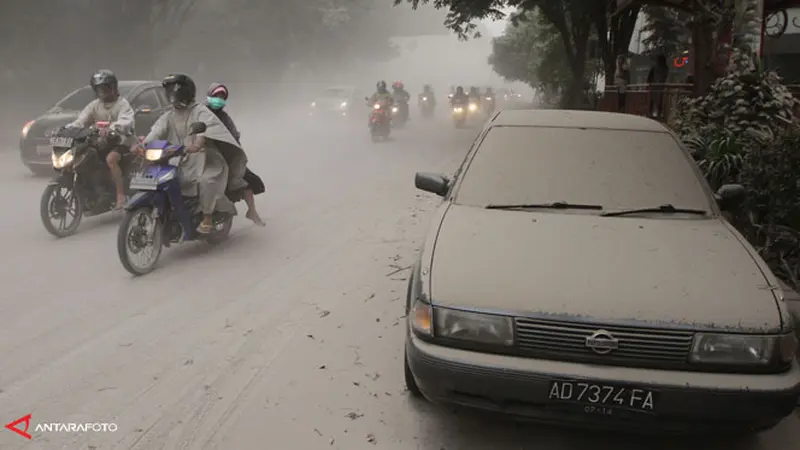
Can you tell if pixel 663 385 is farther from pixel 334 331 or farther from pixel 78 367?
pixel 78 367

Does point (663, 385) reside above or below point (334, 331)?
above

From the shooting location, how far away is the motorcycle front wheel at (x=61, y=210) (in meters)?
7.26

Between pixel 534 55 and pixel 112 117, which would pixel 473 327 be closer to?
pixel 112 117

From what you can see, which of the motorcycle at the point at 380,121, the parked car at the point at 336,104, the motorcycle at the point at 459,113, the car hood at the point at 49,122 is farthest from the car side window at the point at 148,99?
the parked car at the point at 336,104

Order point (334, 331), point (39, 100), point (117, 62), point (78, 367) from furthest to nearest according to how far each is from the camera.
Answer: point (117, 62), point (39, 100), point (334, 331), point (78, 367)

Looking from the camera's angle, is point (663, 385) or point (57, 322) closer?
point (663, 385)

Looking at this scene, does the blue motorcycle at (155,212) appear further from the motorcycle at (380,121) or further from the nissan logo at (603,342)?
the motorcycle at (380,121)

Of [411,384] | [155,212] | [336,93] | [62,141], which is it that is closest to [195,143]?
[155,212]

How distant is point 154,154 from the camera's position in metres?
6.29

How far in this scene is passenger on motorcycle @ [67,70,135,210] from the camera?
760 centimetres

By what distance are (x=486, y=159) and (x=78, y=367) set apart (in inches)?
116

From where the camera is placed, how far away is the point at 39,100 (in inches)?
867

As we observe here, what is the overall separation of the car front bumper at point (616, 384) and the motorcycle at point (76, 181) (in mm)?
5779

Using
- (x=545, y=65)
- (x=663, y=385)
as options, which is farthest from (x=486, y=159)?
(x=545, y=65)
